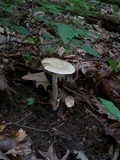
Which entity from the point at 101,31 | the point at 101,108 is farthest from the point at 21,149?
the point at 101,31

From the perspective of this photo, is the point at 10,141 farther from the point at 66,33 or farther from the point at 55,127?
the point at 66,33

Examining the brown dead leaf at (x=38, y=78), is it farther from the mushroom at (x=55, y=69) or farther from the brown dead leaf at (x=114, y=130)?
the brown dead leaf at (x=114, y=130)

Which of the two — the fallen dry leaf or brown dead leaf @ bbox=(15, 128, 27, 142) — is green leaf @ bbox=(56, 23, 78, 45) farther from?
the fallen dry leaf

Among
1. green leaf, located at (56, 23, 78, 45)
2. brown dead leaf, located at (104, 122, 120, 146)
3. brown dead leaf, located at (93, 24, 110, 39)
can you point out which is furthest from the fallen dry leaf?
brown dead leaf, located at (93, 24, 110, 39)

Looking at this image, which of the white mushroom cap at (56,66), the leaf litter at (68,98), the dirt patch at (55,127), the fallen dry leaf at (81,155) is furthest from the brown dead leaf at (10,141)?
the white mushroom cap at (56,66)

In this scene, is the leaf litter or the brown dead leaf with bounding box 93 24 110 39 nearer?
the leaf litter
